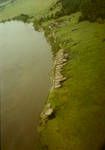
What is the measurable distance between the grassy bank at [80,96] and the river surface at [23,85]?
4.74 feet

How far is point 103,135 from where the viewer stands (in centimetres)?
1798

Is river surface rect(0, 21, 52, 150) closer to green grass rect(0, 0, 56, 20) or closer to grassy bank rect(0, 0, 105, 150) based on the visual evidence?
grassy bank rect(0, 0, 105, 150)

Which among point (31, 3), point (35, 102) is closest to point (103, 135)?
point (35, 102)

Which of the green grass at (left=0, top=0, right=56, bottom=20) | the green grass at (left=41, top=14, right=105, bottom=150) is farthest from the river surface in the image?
the green grass at (left=0, top=0, right=56, bottom=20)

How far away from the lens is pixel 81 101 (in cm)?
2206

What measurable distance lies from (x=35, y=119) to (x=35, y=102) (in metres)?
2.97

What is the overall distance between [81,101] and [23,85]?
941cm

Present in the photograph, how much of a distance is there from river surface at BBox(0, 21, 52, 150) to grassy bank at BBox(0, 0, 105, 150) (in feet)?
4.74

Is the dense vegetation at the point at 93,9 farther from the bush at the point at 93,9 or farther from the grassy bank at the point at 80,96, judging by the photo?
the grassy bank at the point at 80,96

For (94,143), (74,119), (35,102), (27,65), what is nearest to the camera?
(94,143)

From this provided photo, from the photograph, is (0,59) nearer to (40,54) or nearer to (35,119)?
(40,54)

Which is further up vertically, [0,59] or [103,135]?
[103,135]

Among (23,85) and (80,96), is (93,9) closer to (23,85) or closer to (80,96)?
(23,85)

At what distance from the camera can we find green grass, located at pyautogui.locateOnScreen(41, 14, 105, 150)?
18.3 meters
